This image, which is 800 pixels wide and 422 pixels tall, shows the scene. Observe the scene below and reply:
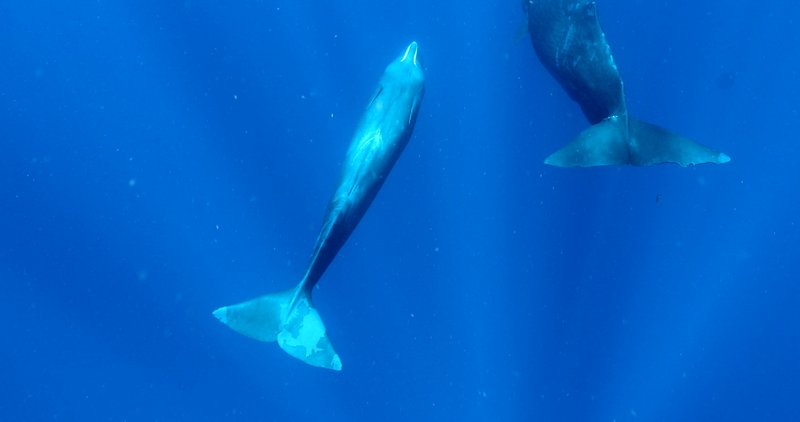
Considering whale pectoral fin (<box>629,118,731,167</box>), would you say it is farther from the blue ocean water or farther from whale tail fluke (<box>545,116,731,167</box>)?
the blue ocean water

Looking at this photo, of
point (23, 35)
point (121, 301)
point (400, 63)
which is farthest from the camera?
point (121, 301)

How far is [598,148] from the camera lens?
6.08 m

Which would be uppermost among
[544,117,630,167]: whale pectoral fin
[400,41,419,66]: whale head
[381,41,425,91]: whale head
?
[400,41,419,66]: whale head

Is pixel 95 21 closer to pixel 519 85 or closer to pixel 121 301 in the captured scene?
pixel 121 301

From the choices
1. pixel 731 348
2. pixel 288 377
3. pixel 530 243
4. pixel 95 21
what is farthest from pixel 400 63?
pixel 731 348

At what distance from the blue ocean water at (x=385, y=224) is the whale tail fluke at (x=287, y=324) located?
1.75 meters

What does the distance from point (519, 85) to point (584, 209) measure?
1.66m

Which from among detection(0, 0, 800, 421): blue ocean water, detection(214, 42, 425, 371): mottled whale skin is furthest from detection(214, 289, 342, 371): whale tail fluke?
detection(0, 0, 800, 421): blue ocean water

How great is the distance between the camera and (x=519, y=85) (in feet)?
27.7

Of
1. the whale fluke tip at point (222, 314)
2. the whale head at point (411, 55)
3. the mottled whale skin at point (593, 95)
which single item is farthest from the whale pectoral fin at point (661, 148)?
the whale fluke tip at point (222, 314)

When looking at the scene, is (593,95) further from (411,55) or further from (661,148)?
(411,55)

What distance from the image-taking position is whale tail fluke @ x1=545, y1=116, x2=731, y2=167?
5.95 m

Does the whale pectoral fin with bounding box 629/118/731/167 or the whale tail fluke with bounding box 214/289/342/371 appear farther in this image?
the whale tail fluke with bounding box 214/289/342/371

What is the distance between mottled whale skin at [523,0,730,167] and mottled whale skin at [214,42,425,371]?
54.9 inches
